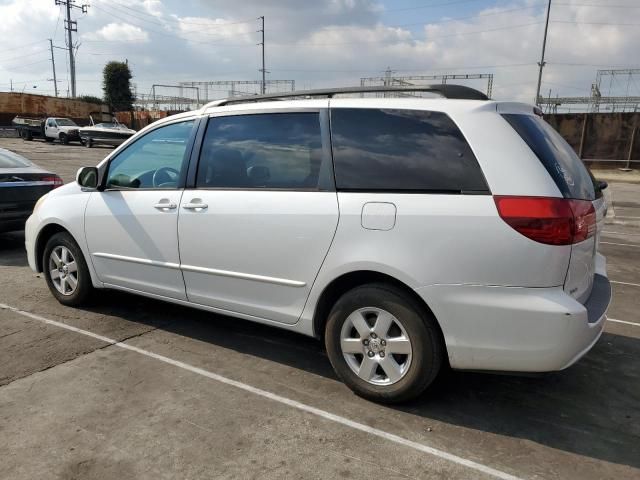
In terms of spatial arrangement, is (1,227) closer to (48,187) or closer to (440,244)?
(48,187)

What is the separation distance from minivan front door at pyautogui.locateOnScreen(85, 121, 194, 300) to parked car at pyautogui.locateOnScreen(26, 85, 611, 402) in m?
0.02

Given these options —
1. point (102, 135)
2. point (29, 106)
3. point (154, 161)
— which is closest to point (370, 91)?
point (154, 161)

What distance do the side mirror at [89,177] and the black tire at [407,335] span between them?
266cm

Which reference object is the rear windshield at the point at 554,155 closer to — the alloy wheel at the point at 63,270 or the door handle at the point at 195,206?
the door handle at the point at 195,206

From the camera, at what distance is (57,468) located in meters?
2.67

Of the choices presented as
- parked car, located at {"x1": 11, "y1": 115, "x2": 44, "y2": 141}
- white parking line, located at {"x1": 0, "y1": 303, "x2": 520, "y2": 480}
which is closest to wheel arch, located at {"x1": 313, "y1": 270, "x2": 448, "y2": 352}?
white parking line, located at {"x1": 0, "y1": 303, "x2": 520, "y2": 480}

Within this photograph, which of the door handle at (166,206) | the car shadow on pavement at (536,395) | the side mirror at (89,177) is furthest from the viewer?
the side mirror at (89,177)

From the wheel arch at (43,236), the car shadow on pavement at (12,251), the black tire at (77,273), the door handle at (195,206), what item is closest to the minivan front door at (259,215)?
the door handle at (195,206)

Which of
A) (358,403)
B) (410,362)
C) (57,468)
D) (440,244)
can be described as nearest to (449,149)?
(440,244)

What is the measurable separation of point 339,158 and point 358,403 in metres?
1.57

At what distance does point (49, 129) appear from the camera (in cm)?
3509

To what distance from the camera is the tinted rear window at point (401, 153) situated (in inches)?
118

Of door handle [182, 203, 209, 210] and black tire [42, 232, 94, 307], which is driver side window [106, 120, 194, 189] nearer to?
door handle [182, 203, 209, 210]

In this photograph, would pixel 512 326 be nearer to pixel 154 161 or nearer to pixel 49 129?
pixel 154 161
